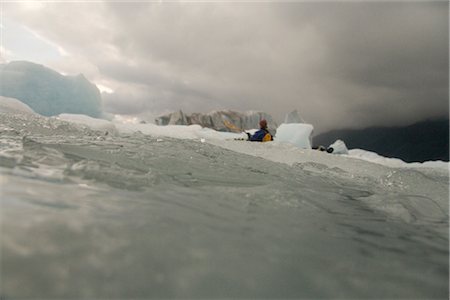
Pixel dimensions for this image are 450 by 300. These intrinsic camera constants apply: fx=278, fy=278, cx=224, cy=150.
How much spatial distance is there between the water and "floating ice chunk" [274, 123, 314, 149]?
11232mm

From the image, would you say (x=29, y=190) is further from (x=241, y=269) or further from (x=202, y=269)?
(x=241, y=269)

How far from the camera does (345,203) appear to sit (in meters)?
2.63

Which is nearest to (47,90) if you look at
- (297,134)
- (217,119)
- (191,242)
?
(297,134)

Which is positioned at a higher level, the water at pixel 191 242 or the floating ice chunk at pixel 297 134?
the floating ice chunk at pixel 297 134

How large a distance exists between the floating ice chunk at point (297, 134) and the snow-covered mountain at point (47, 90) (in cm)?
1491

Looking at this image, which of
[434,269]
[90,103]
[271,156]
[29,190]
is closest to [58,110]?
[90,103]

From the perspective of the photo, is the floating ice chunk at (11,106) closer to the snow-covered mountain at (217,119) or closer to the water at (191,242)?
the water at (191,242)

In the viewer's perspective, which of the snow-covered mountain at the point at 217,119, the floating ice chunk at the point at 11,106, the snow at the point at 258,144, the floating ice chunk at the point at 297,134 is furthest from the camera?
the snow-covered mountain at the point at 217,119

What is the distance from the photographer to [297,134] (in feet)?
44.5

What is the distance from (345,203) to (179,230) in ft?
6.15

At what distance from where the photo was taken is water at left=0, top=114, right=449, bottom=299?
2.96 ft

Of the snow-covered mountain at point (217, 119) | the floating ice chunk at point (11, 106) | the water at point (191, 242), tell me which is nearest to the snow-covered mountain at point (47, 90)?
the floating ice chunk at point (11, 106)

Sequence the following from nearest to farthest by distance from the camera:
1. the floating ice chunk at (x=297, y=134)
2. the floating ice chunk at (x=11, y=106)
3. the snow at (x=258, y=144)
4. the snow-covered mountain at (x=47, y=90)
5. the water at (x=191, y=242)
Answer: the water at (x=191, y=242)
the snow at (x=258, y=144)
the floating ice chunk at (x=11, y=106)
the floating ice chunk at (x=297, y=134)
the snow-covered mountain at (x=47, y=90)

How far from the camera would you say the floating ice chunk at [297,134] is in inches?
529
